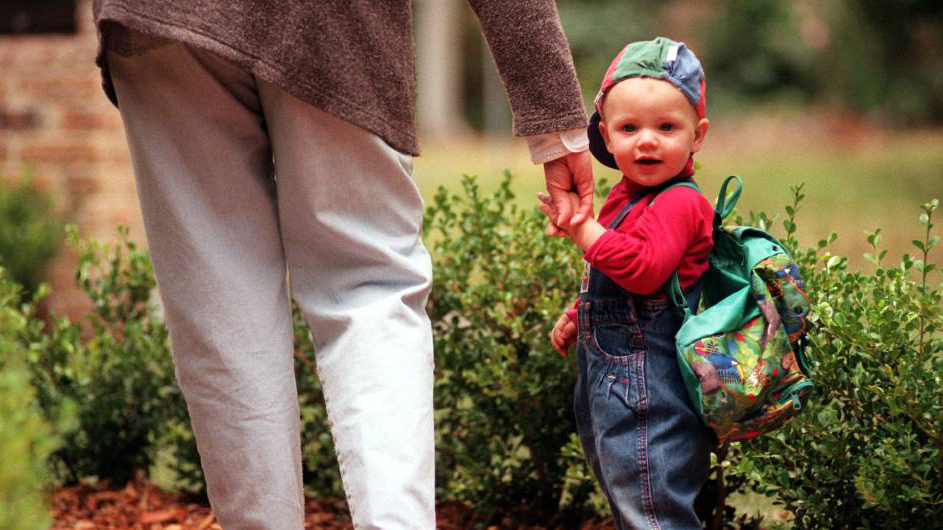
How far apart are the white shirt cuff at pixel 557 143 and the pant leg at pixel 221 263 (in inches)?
20.1

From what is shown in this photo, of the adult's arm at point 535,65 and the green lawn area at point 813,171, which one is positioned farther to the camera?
the green lawn area at point 813,171

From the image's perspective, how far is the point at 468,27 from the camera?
80.2ft

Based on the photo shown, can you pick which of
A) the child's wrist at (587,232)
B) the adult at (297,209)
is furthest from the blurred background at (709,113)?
the adult at (297,209)

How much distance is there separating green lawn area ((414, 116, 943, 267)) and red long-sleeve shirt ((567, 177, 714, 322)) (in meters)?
3.90

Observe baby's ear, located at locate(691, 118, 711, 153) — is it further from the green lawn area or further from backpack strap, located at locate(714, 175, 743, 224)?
the green lawn area

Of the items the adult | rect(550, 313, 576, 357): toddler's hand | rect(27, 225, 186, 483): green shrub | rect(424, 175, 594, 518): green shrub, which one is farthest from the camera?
rect(27, 225, 186, 483): green shrub

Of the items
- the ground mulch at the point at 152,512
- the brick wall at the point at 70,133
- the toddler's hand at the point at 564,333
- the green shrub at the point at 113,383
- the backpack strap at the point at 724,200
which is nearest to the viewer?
the backpack strap at the point at 724,200

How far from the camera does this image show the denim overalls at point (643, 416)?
219 cm

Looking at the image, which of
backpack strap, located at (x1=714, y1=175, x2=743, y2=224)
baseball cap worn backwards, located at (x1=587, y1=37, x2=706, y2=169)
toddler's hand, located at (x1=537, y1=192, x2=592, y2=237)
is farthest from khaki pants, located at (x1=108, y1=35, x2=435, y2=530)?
backpack strap, located at (x1=714, y1=175, x2=743, y2=224)

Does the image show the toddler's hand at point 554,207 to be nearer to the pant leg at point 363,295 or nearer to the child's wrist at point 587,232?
the child's wrist at point 587,232

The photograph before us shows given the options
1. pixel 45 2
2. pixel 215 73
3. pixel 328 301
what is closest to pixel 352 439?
pixel 328 301

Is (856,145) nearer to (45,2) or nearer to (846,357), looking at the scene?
(45,2)

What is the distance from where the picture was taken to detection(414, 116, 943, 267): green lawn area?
8.59 meters

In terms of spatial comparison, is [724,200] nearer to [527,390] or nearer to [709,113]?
[527,390]
